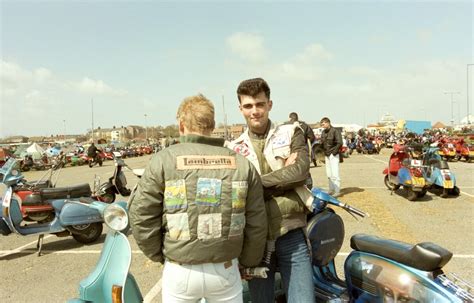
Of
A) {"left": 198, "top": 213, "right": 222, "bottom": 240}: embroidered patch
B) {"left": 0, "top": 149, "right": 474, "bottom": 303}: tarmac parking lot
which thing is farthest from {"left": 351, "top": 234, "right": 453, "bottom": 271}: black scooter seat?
{"left": 0, "top": 149, "right": 474, "bottom": 303}: tarmac parking lot

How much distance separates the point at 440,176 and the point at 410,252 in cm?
686

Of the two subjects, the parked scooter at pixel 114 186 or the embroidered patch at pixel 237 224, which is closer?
the embroidered patch at pixel 237 224

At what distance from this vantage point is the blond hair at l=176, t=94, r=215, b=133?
1.73 m

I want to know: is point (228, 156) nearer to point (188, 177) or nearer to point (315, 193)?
point (188, 177)

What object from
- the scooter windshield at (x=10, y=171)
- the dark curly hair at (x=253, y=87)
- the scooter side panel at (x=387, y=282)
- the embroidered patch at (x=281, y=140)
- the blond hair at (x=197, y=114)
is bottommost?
the scooter side panel at (x=387, y=282)

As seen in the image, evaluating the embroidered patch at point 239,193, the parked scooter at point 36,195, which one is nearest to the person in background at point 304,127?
the embroidered patch at point 239,193

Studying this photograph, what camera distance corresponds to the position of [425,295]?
2041 mm

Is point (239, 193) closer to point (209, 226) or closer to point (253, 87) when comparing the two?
point (209, 226)

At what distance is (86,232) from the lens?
18.3 feet

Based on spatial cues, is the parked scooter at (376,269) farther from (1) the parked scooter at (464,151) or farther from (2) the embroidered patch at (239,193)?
(1) the parked scooter at (464,151)

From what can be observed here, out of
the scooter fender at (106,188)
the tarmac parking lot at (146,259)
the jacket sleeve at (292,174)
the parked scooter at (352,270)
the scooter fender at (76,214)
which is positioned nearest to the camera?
the jacket sleeve at (292,174)

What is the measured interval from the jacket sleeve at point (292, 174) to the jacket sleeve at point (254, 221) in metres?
0.16

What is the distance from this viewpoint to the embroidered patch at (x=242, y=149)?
84.3 inches

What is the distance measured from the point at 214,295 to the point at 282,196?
0.66 m
